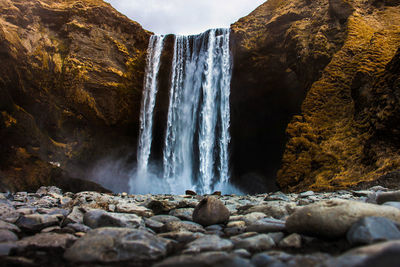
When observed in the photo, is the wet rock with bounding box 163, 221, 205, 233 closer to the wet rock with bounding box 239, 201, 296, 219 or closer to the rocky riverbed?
the rocky riverbed

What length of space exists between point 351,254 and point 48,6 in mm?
17357

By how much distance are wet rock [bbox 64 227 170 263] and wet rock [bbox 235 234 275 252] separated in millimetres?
577

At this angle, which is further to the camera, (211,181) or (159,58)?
(159,58)

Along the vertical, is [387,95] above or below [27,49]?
below

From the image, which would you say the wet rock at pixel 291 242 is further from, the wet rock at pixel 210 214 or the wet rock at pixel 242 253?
the wet rock at pixel 210 214

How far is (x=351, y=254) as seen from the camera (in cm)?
127

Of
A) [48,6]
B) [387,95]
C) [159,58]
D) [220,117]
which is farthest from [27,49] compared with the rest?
[387,95]

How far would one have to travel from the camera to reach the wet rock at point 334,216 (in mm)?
1979

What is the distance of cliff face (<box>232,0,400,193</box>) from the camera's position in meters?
7.48

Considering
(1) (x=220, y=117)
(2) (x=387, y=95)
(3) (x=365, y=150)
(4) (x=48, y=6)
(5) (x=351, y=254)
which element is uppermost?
(4) (x=48, y=6)

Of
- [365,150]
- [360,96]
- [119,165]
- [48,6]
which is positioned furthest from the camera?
[119,165]

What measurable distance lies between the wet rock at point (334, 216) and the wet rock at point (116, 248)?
1.14 meters

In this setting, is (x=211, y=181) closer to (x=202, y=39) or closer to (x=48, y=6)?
(x=202, y=39)

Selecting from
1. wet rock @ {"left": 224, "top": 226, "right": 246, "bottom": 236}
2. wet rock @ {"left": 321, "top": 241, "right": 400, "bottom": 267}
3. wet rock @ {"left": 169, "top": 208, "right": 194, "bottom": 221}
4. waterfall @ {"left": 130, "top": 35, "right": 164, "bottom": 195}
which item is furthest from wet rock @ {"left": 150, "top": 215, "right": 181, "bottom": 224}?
waterfall @ {"left": 130, "top": 35, "right": 164, "bottom": 195}
